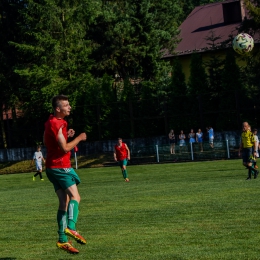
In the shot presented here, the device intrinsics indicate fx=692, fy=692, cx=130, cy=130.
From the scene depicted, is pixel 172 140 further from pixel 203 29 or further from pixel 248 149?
pixel 203 29

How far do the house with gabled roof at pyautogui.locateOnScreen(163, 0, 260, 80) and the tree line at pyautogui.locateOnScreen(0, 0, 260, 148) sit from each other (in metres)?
1.54

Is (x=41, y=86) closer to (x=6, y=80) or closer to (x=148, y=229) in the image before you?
(x=6, y=80)

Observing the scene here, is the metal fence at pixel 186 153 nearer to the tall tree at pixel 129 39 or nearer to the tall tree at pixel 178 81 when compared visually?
the tall tree at pixel 178 81

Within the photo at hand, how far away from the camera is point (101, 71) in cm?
6088

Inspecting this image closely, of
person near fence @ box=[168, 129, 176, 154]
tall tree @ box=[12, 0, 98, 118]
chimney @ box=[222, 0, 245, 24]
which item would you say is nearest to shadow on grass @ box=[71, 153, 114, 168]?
person near fence @ box=[168, 129, 176, 154]

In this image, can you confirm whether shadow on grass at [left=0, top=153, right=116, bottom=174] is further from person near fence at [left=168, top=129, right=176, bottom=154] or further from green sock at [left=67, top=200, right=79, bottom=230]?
green sock at [left=67, top=200, right=79, bottom=230]

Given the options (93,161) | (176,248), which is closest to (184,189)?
(176,248)

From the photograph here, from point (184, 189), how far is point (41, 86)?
33.8 metres

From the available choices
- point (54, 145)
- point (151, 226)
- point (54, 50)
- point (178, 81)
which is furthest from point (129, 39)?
point (54, 145)

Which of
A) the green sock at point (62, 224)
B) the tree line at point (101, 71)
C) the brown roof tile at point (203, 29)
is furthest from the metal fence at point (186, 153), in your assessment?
the green sock at point (62, 224)

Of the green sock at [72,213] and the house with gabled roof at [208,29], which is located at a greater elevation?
the house with gabled roof at [208,29]

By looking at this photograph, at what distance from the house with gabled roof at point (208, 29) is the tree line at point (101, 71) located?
154 centimetres

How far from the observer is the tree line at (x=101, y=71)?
47406 mm

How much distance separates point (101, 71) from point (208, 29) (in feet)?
35.0
